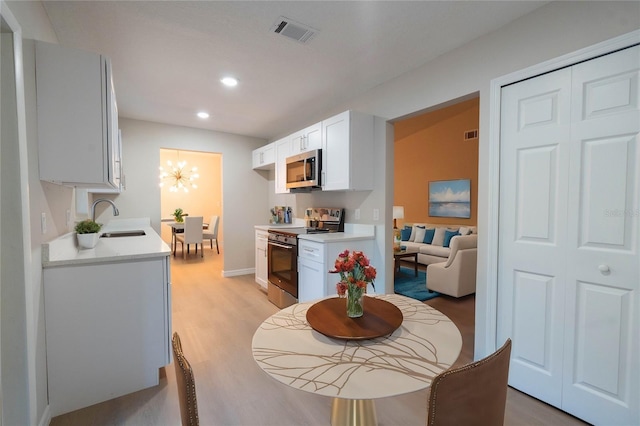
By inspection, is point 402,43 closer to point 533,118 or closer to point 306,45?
point 306,45

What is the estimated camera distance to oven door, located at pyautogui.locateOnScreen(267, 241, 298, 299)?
Answer: 334 cm

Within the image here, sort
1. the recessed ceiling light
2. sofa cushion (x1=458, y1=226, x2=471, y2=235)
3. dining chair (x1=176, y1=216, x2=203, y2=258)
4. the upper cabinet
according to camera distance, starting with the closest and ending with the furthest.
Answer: the upper cabinet, the recessed ceiling light, sofa cushion (x1=458, y1=226, x2=471, y2=235), dining chair (x1=176, y1=216, x2=203, y2=258)

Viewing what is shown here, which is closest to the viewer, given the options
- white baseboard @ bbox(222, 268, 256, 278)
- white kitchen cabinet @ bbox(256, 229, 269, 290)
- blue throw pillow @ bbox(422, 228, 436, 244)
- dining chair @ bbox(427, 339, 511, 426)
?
dining chair @ bbox(427, 339, 511, 426)

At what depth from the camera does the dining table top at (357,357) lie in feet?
2.83

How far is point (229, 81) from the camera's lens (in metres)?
2.88

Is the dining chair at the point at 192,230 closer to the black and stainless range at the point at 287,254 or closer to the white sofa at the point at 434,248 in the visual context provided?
the black and stainless range at the point at 287,254

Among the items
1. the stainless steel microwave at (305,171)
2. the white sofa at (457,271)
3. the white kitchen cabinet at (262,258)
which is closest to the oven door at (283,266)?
the white kitchen cabinet at (262,258)

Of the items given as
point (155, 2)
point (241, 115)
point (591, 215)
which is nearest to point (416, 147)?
point (241, 115)

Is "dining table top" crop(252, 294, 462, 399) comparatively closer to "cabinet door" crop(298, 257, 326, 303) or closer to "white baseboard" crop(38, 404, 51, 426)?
"white baseboard" crop(38, 404, 51, 426)

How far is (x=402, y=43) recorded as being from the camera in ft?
7.30

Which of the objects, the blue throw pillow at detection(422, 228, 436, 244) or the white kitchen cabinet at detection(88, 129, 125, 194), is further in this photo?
the blue throw pillow at detection(422, 228, 436, 244)

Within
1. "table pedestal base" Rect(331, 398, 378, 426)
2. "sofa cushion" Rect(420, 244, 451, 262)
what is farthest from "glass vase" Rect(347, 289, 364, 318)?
"sofa cushion" Rect(420, 244, 451, 262)

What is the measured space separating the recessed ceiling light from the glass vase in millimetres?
2502

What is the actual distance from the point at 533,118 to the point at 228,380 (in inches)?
109
